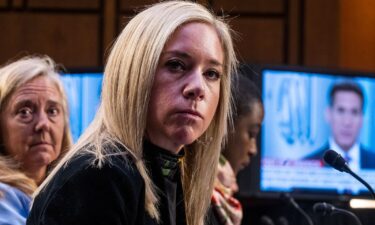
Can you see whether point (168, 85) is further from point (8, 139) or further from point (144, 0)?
point (144, 0)

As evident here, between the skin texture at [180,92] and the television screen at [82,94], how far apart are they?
8.34 ft

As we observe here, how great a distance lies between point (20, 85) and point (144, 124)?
55.3 inches

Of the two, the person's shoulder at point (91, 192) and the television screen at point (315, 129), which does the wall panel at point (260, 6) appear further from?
the person's shoulder at point (91, 192)

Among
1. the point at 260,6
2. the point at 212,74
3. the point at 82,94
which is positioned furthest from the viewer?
the point at 260,6

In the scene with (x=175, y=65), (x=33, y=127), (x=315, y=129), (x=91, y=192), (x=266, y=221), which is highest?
(x=175, y=65)

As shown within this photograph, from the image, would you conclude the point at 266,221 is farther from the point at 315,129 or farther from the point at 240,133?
the point at 315,129

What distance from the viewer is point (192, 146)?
251 cm

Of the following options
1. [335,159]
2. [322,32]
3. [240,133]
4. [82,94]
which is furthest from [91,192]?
[322,32]

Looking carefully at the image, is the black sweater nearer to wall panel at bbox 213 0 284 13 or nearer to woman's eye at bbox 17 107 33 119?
woman's eye at bbox 17 107 33 119

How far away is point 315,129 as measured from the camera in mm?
4973

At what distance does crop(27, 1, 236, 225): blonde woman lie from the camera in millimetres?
2045

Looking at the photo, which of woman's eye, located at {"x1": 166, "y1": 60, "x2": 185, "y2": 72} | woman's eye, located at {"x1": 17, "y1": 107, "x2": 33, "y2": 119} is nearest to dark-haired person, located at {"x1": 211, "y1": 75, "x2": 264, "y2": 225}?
woman's eye, located at {"x1": 17, "y1": 107, "x2": 33, "y2": 119}

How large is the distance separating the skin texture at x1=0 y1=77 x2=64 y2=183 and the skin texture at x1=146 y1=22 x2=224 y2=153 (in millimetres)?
1267

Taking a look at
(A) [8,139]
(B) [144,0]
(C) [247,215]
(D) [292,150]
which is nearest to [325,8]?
(B) [144,0]
